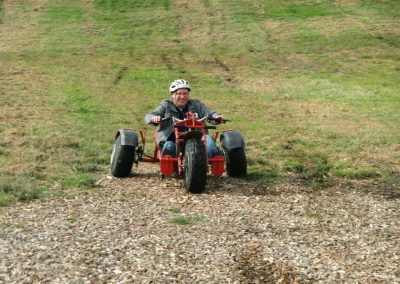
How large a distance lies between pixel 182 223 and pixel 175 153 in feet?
8.76

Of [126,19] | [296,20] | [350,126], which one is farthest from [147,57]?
[350,126]

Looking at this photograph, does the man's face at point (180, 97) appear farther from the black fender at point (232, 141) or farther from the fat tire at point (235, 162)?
the fat tire at point (235, 162)

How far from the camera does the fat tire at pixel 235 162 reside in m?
12.0

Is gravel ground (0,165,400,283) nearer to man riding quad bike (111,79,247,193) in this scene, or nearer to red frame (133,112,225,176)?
red frame (133,112,225,176)

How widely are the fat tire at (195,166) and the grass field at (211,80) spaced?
5.72ft

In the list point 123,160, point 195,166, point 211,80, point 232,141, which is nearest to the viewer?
point 195,166

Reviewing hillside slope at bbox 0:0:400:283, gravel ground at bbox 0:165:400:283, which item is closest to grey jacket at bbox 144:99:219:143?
hillside slope at bbox 0:0:400:283

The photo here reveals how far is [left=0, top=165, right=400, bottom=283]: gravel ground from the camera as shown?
7.41 metres

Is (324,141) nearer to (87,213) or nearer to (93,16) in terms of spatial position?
(87,213)

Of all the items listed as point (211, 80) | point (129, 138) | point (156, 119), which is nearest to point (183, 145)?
point (156, 119)

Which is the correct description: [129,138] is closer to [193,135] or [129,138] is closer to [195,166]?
[193,135]

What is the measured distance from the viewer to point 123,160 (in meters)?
11.9

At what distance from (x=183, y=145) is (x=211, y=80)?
56.5ft

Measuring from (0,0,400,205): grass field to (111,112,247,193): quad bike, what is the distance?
1.73 feet
